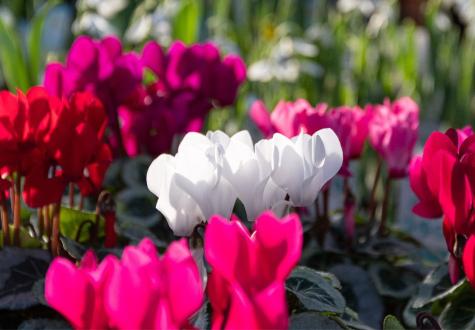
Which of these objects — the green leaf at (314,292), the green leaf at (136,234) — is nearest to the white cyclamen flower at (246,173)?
the green leaf at (314,292)

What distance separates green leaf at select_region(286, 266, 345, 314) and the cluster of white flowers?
0.35 ft

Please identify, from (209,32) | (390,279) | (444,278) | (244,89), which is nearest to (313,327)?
(444,278)

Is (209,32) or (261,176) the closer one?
(261,176)

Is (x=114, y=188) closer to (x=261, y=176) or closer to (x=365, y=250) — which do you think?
(x=365, y=250)

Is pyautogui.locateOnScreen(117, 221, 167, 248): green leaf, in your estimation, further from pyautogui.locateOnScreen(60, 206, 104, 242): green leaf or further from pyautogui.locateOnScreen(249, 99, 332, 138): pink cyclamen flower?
pyautogui.locateOnScreen(249, 99, 332, 138): pink cyclamen flower

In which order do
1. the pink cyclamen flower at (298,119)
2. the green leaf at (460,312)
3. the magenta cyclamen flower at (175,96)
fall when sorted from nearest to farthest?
1. the green leaf at (460,312)
2. the pink cyclamen flower at (298,119)
3. the magenta cyclamen flower at (175,96)

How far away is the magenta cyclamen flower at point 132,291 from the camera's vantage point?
600 millimetres

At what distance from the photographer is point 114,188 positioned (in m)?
1.58

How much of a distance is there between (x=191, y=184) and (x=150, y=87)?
79 cm

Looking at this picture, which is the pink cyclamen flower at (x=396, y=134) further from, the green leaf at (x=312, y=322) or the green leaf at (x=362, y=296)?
the green leaf at (x=312, y=322)

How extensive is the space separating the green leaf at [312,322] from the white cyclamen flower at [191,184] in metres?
0.13

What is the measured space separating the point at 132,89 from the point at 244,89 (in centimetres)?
160

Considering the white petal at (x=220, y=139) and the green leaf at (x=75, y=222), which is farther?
the green leaf at (x=75, y=222)

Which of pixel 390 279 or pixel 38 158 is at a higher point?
pixel 38 158
